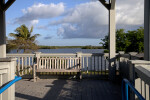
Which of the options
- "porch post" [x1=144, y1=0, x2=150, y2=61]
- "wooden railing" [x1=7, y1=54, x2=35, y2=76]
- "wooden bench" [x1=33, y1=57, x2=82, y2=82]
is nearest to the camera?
"porch post" [x1=144, y1=0, x2=150, y2=61]

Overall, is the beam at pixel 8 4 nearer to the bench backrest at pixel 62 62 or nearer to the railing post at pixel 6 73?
the bench backrest at pixel 62 62

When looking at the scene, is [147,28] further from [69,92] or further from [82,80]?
[82,80]

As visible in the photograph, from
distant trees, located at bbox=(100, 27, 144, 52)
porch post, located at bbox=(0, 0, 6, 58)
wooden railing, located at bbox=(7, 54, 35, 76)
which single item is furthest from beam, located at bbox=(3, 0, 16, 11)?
distant trees, located at bbox=(100, 27, 144, 52)

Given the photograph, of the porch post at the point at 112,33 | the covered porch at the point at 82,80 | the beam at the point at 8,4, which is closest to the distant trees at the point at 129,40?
the covered porch at the point at 82,80

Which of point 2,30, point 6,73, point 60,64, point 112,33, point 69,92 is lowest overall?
point 69,92

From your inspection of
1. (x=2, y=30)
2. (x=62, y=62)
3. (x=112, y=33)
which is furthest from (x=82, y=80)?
(x=2, y=30)

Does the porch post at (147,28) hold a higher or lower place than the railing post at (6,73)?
higher

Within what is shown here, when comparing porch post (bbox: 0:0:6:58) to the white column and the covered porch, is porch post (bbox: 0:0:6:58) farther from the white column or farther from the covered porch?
the white column

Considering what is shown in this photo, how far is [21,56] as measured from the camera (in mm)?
5676

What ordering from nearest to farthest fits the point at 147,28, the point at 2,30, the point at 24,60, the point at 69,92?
the point at 147,28 < the point at 69,92 < the point at 2,30 < the point at 24,60

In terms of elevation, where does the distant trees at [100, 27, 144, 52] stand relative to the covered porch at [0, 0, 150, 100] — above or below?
above

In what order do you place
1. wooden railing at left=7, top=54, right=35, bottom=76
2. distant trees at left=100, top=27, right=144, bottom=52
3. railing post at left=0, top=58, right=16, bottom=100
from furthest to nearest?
1. distant trees at left=100, top=27, right=144, bottom=52
2. wooden railing at left=7, top=54, right=35, bottom=76
3. railing post at left=0, top=58, right=16, bottom=100

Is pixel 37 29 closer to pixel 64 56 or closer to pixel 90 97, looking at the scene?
pixel 64 56

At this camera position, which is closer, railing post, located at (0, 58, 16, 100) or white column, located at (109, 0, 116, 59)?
railing post, located at (0, 58, 16, 100)
